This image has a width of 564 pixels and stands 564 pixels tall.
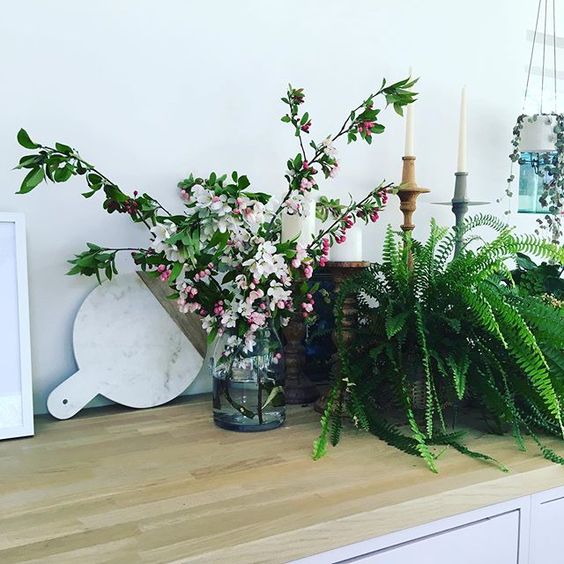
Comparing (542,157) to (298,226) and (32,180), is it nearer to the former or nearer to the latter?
(298,226)

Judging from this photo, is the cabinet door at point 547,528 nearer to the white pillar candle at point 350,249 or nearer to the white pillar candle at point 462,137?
the white pillar candle at point 350,249

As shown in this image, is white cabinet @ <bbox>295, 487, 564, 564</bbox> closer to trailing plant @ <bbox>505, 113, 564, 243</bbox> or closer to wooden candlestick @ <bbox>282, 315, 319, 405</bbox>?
wooden candlestick @ <bbox>282, 315, 319, 405</bbox>

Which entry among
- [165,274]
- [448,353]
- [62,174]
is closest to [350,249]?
[448,353]

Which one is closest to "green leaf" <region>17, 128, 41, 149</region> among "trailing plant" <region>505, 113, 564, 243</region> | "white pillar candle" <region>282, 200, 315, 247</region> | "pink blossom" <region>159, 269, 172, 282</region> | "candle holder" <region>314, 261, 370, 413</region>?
"pink blossom" <region>159, 269, 172, 282</region>

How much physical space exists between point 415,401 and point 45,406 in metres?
0.66

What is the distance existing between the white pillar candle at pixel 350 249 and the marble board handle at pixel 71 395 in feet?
1.62

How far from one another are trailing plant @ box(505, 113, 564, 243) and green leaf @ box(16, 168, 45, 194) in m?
1.12

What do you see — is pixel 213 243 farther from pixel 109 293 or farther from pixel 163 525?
pixel 163 525

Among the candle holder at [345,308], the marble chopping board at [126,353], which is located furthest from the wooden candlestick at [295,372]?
the marble chopping board at [126,353]

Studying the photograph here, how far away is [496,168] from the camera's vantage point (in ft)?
5.44

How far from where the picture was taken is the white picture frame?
100 centimetres

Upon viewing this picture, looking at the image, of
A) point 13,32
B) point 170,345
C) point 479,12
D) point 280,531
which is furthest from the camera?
point 479,12

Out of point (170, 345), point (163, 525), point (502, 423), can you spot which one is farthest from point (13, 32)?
point (502, 423)

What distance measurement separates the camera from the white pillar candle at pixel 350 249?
116 cm
